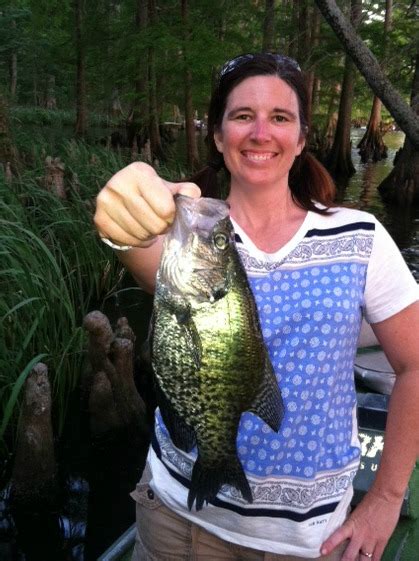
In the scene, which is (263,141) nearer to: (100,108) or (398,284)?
(398,284)

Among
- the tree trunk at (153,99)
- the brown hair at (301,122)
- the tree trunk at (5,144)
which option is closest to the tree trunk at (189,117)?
the tree trunk at (153,99)

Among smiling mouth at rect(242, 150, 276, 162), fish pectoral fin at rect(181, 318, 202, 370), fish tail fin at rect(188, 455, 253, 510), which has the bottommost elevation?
fish tail fin at rect(188, 455, 253, 510)

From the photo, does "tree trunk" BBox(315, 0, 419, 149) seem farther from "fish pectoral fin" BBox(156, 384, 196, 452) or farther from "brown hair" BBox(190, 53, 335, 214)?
"fish pectoral fin" BBox(156, 384, 196, 452)

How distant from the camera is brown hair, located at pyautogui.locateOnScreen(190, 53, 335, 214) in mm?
1615

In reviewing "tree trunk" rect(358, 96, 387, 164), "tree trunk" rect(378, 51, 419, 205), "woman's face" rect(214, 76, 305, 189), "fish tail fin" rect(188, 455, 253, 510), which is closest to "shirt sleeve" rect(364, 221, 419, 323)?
"woman's face" rect(214, 76, 305, 189)

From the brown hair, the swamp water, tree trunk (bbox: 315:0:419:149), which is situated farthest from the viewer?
tree trunk (bbox: 315:0:419:149)

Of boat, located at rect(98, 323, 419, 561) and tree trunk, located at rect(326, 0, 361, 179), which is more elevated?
tree trunk, located at rect(326, 0, 361, 179)

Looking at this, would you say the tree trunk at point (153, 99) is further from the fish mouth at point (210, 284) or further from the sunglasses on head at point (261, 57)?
the fish mouth at point (210, 284)

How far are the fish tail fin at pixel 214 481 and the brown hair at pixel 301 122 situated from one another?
72 cm

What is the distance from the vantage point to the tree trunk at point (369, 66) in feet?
31.8

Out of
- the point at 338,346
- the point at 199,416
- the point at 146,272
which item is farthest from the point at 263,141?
the point at 199,416

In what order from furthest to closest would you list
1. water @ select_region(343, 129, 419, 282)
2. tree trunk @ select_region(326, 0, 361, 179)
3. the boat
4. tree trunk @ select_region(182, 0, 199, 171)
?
1. tree trunk @ select_region(326, 0, 361, 179)
2. tree trunk @ select_region(182, 0, 199, 171)
3. water @ select_region(343, 129, 419, 282)
4. the boat

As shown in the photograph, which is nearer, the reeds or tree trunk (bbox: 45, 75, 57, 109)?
the reeds

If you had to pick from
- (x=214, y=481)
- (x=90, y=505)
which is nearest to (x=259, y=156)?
(x=214, y=481)
